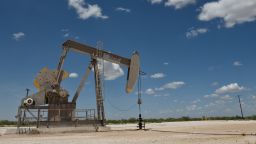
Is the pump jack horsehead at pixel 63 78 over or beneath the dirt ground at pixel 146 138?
over

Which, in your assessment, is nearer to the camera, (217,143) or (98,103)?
(217,143)

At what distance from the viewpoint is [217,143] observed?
9.98 meters

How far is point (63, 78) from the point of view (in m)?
21.5

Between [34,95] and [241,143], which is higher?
[34,95]

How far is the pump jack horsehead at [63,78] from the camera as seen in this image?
803 inches

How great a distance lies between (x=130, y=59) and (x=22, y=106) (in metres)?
8.17

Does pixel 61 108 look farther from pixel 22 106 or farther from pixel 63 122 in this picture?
pixel 22 106

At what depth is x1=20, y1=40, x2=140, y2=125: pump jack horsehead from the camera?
66.9ft

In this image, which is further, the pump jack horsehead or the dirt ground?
the pump jack horsehead

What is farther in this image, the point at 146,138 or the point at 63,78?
the point at 63,78

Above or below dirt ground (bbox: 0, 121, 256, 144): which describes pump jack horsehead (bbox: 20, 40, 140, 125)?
above

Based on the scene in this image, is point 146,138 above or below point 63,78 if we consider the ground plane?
below

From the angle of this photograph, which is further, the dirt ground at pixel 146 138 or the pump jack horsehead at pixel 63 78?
the pump jack horsehead at pixel 63 78

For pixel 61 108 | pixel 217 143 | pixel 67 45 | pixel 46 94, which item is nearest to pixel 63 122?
pixel 61 108
